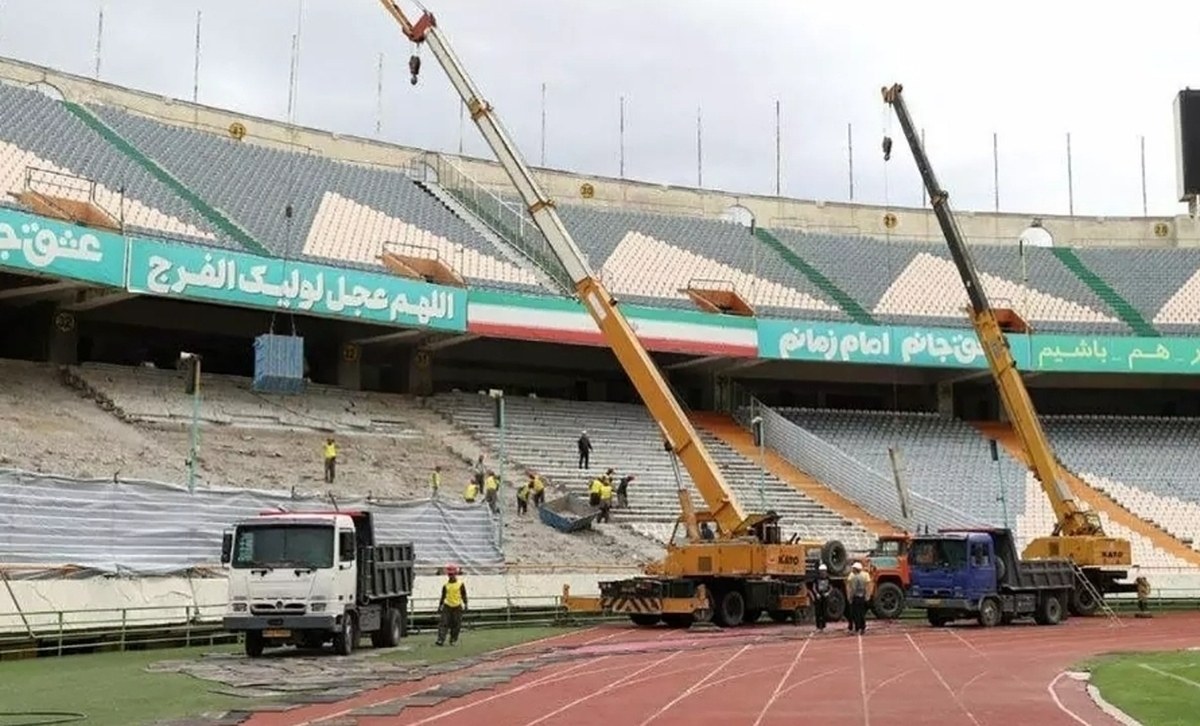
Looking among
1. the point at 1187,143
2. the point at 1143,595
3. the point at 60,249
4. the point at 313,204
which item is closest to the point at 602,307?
the point at 60,249

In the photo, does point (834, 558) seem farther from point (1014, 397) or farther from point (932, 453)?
point (932, 453)

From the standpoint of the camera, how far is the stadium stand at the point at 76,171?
129ft

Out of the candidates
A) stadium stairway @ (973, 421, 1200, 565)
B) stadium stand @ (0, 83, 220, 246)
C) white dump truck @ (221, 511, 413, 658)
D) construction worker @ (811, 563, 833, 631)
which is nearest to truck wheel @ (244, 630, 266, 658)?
white dump truck @ (221, 511, 413, 658)

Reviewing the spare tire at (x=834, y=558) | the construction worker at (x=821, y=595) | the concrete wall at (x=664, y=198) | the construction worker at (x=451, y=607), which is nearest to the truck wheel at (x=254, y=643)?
the construction worker at (x=451, y=607)

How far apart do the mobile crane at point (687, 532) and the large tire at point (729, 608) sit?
2cm

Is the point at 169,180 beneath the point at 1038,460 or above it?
above

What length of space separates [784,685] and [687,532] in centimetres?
1204

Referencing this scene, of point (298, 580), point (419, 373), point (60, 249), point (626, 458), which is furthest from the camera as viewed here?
point (419, 373)

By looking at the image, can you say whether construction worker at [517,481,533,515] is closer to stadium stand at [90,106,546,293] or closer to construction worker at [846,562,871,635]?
stadium stand at [90,106,546,293]

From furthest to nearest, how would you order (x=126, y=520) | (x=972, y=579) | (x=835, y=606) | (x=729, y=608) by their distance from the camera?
(x=835, y=606) → (x=972, y=579) → (x=729, y=608) → (x=126, y=520)

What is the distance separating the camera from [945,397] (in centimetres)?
5788

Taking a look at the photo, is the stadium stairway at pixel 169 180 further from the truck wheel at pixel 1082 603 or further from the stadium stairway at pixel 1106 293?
the stadium stairway at pixel 1106 293

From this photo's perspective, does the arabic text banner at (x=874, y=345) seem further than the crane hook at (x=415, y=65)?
Yes

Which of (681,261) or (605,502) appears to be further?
(681,261)
